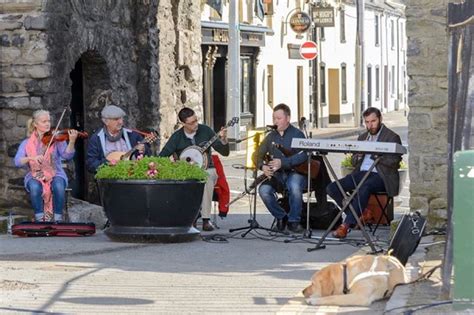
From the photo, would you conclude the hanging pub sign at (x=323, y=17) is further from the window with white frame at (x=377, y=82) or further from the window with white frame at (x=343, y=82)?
the window with white frame at (x=377, y=82)

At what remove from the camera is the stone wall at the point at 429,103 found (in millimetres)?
12227

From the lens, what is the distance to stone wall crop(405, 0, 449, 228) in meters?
12.2

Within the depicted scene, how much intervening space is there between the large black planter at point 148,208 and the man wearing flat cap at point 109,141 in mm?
1260

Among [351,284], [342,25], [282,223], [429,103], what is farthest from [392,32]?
[351,284]

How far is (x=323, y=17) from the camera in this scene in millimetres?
43562

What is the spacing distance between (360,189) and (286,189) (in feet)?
3.51

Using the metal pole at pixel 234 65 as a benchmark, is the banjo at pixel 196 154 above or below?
below

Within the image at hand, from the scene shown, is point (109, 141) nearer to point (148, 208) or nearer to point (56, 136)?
point (56, 136)

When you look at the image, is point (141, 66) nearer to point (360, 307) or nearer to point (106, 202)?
point (106, 202)

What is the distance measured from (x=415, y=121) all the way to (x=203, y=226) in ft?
9.42

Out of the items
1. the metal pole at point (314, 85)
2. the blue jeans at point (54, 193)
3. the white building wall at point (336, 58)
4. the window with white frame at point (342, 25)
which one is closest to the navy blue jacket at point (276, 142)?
the blue jeans at point (54, 193)

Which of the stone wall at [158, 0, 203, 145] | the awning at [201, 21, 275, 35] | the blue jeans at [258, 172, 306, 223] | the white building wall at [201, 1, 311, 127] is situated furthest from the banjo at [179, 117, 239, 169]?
the white building wall at [201, 1, 311, 127]

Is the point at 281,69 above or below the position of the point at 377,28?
below

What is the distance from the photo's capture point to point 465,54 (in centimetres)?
846
